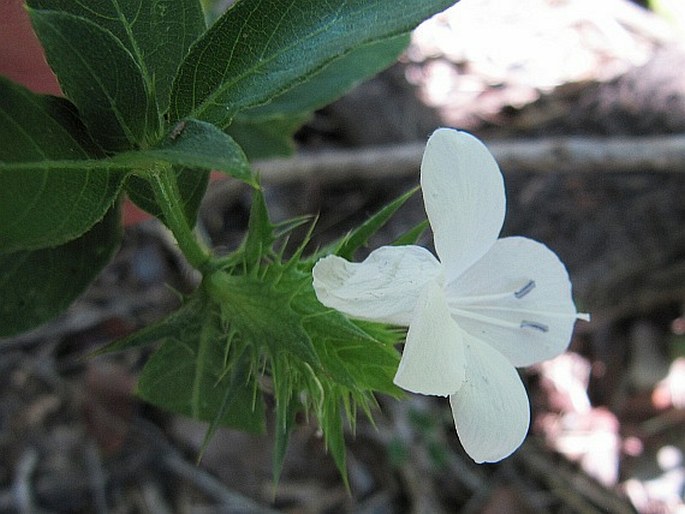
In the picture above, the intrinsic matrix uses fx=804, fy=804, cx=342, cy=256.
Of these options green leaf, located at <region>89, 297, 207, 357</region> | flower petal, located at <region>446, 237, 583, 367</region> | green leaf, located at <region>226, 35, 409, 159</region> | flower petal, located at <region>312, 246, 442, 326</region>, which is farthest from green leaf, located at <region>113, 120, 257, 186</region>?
green leaf, located at <region>226, 35, 409, 159</region>

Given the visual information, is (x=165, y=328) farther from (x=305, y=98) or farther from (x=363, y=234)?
(x=305, y=98)

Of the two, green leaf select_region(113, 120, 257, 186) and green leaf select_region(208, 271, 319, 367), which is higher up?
green leaf select_region(113, 120, 257, 186)

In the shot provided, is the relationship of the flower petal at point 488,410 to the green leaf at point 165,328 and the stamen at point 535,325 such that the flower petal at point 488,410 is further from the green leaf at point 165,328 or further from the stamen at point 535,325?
the green leaf at point 165,328

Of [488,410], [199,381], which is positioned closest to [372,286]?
[488,410]

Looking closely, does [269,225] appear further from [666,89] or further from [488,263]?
[666,89]

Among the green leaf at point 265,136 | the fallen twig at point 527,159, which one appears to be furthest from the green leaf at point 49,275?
the fallen twig at point 527,159

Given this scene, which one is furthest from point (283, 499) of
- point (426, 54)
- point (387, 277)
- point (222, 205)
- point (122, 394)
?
point (426, 54)

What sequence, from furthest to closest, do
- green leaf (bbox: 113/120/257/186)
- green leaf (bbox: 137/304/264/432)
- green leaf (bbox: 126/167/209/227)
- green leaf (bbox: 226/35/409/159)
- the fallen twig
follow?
1. the fallen twig
2. green leaf (bbox: 226/35/409/159)
3. green leaf (bbox: 137/304/264/432)
4. green leaf (bbox: 126/167/209/227)
5. green leaf (bbox: 113/120/257/186)

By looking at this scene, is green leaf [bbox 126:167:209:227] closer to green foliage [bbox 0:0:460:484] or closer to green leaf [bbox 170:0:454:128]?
green foliage [bbox 0:0:460:484]
